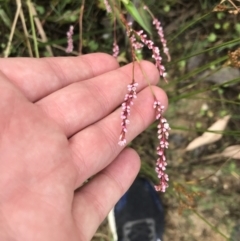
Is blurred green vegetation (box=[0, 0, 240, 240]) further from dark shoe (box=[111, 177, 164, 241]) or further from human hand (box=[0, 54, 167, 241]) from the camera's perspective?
human hand (box=[0, 54, 167, 241])

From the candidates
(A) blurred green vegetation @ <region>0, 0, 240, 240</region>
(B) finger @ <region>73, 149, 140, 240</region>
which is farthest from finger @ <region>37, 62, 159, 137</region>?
(A) blurred green vegetation @ <region>0, 0, 240, 240</region>

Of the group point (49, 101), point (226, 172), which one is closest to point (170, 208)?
point (226, 172)

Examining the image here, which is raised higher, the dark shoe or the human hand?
the human hand

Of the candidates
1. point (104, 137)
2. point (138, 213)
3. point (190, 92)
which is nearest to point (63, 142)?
point (104, 137)

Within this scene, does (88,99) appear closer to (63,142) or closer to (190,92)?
(63,142)

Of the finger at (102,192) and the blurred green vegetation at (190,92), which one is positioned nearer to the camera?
the finger at (102,192)

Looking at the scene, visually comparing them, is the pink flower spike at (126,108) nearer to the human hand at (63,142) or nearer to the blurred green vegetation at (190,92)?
the human hand at (63,142)

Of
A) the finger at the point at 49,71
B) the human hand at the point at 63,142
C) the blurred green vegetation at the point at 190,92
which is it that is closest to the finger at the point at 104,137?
the human hand at the point at 63,142

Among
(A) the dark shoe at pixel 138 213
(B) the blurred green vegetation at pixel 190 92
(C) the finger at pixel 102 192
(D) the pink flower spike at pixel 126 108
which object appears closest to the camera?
(D) the pink flower spike at pixel 126 108
